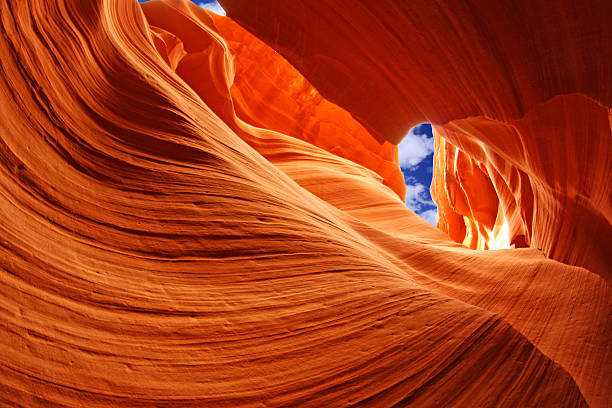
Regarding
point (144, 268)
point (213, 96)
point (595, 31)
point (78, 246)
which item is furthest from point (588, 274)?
point (213, 96)

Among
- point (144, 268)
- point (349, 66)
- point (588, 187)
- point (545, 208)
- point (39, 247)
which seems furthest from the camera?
point (349, 66)

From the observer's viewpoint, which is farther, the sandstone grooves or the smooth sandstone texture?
the smooth sandstone texture

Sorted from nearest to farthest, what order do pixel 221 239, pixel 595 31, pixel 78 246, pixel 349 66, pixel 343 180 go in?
pixel 78 246, pixel 221 239, pixel 595 31, pixel 349 66, pixel 343 180

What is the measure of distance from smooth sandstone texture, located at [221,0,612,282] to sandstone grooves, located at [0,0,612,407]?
0.08 ft

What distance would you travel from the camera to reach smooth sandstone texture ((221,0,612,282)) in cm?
295

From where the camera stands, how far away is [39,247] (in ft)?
4.66

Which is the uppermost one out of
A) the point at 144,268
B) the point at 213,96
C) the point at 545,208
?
the point at 213,96

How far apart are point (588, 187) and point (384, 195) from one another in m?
5.00

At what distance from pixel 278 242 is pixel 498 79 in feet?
9.56

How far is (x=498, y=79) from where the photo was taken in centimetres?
354

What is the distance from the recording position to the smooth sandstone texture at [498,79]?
2.95 m

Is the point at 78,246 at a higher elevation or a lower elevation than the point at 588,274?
higher

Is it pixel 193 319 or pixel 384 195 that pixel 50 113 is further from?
pixel 384 195

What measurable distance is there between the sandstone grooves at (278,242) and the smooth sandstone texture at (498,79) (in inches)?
0.9
